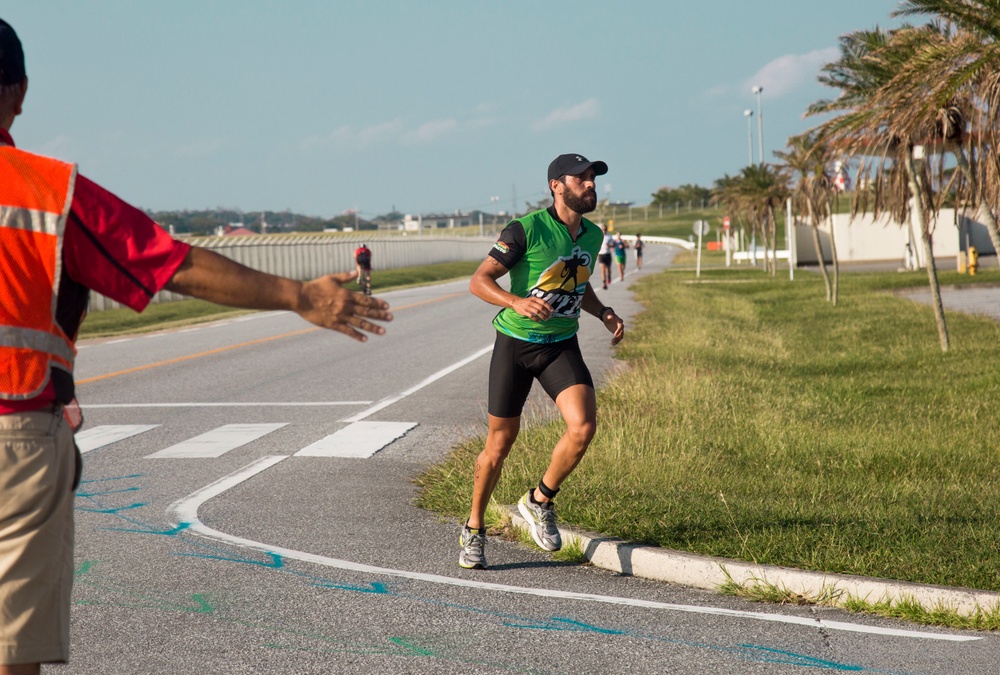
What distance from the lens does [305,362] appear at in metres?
17.2

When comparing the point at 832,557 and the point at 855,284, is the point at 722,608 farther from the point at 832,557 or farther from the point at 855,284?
the point at 855,284

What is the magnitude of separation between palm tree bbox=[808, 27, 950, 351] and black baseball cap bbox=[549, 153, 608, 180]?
9.43m

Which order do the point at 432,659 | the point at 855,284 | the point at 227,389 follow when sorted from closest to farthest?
the point at 432,659 < the point at 227,389 < the point at 855,284

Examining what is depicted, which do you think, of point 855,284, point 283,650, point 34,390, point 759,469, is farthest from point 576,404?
point 855,284

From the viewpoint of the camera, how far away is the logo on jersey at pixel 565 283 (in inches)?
242

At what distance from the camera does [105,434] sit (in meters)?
10.7

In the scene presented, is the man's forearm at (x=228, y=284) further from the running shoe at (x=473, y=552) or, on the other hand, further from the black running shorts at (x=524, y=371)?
the running shoe at (x=473, y=552)

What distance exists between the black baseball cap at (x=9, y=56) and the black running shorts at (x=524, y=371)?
355cm

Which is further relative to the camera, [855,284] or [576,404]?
[855,284]

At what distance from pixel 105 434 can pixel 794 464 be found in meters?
6.11

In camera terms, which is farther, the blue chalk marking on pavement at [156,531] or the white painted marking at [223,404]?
the white painted marking at [223,404]

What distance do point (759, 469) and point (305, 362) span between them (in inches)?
395

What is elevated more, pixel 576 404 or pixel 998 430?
pixel 576 404

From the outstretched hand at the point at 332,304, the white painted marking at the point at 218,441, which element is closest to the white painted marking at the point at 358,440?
the white painted marking at the point at 218,441
